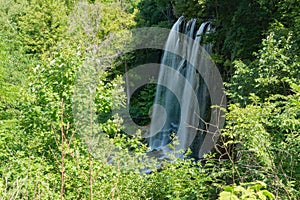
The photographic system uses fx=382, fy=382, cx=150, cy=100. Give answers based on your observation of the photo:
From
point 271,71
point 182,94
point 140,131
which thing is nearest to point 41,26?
point 182,94

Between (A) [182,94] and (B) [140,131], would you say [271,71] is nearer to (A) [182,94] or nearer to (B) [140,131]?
(B) [140,131]

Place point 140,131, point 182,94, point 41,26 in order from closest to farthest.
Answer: point 140,131
point 182,94
point 41,26

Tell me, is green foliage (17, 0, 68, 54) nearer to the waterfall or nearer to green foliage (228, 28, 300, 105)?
the waterfall

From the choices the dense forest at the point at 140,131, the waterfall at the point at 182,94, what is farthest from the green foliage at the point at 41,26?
the dense forest at the point at 140,131

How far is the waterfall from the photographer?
12758 mm

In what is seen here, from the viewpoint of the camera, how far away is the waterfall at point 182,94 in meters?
12.8

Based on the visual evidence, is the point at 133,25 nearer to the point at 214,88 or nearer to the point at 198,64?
the point at 198,64

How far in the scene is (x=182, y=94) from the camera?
1488cm

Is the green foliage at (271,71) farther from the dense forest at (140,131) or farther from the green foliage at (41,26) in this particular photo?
the green foliage at (41,26)

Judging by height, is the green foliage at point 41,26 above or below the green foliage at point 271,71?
above

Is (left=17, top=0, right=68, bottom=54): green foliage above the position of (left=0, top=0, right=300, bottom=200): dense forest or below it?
above

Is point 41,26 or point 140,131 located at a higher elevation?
point 41,26

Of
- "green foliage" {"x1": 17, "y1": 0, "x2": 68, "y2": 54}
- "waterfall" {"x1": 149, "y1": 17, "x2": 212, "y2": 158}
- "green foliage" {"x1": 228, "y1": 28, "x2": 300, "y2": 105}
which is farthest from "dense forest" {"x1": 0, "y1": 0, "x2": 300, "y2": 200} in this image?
"green foliage" {"x1": 17, "y1": 0, "x2": 68, "y2": 54}

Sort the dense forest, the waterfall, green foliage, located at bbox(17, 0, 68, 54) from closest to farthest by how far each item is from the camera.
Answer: the dense forest, the waterfall, green foliage, located at bbox(17, 0, 68, 54)
